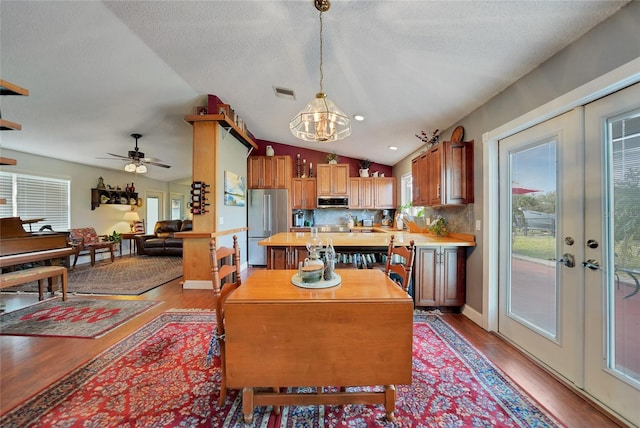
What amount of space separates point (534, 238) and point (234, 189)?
4292mm

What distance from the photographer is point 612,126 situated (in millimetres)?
1475

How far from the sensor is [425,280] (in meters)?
2.86

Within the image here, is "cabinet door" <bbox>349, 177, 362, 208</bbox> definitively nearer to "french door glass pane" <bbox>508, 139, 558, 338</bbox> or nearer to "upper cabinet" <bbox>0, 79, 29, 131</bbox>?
"french door glass pane" <bbox>508, 139, 558, 338</bbox>

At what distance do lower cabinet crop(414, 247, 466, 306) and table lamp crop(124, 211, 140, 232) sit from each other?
7907 millimetres

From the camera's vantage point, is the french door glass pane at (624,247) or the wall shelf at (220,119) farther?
the wall shelf at (220,119)

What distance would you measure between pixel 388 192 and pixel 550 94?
159 inches

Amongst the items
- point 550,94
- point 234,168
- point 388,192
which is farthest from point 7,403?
point 388,192

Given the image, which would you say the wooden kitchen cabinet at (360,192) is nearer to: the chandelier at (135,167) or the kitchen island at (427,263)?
the kitchen island at (427,263)

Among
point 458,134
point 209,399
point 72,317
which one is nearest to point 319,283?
point 209,399

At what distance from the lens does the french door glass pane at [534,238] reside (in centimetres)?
189

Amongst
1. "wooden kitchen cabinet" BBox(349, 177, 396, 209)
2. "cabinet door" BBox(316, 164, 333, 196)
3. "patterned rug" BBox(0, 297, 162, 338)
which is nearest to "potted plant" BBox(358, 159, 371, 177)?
"wooden kitchen cabinet" BBox(349, 177, 396, 209)

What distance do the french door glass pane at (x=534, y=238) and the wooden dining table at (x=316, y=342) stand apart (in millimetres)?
1413

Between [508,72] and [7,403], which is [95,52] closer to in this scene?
[7,403]

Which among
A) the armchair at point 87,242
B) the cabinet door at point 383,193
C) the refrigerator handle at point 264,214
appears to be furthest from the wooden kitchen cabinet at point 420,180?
the armchair at point 87,242
